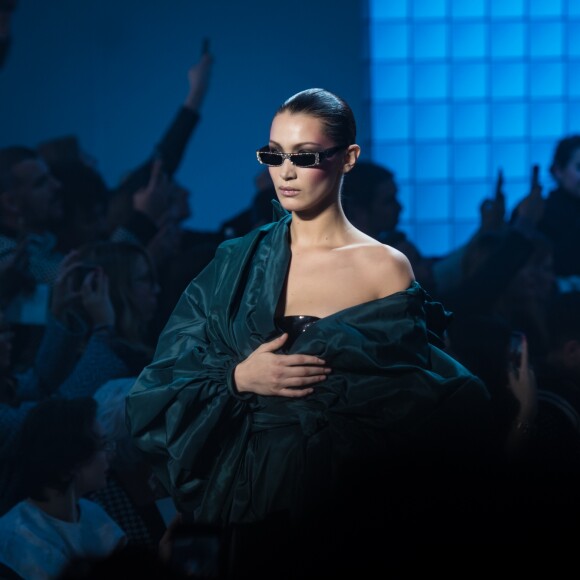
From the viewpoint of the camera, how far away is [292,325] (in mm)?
2080

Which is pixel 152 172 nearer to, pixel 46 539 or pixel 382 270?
pixel 46 539

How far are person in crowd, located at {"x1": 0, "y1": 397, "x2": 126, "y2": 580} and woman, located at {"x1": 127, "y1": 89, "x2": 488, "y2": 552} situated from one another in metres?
0.66

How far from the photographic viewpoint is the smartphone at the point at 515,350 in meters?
3.10

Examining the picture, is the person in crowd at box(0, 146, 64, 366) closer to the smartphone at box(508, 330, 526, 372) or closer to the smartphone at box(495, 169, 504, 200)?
the smartphone at box(508, 330, 526, 372)

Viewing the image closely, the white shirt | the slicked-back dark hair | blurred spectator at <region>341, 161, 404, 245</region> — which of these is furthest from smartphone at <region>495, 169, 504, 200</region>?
the slicked-back dark hair

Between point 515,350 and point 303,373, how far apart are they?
141 centimetres

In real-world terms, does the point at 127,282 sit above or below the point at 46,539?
above

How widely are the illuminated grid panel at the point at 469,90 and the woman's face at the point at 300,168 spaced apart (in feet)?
8.88

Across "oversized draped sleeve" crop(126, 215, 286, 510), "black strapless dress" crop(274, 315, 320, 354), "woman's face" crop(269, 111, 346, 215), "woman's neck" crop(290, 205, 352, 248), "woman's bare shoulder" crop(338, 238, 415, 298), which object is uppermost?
"woman's face" crop(269, 111, 346, 215)

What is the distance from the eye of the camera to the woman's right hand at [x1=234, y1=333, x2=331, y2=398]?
77.4 inches

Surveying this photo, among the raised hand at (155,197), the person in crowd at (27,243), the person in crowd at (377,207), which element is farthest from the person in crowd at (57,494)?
the person in crowd at (377,207)

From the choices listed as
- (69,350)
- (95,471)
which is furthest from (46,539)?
(69,350)

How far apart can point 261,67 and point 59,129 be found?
0.94 m

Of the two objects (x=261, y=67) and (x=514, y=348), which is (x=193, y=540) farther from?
(x=261, y=67)
